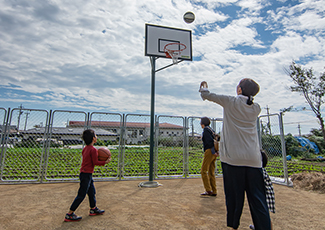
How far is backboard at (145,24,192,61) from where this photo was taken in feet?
24.6

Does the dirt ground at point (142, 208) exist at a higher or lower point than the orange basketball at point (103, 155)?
lower

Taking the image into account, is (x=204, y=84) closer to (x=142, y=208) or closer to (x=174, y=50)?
(x=142, y=208)

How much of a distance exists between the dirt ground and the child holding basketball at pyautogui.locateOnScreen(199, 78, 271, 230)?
4.29ft

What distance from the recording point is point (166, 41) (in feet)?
25.5

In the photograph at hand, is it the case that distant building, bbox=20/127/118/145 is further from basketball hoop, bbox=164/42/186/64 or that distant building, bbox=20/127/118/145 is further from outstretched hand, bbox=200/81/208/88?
outstretched hand, bbox=200/81/208/88

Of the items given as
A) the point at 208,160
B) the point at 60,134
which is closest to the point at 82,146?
the point at 60,134

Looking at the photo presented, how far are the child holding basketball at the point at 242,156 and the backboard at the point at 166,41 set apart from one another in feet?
17.1

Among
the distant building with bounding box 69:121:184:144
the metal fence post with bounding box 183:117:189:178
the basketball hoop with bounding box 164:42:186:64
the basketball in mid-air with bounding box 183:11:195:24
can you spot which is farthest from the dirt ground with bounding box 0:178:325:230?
the basketball in mid-air with bounding box 183:11:195:24

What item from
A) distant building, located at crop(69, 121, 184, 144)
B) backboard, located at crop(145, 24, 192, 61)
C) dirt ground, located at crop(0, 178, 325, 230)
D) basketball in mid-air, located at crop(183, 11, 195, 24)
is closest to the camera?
dirt ground, located at crop(0, 178, 325, 230)

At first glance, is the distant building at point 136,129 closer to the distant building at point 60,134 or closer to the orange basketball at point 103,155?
the distant building at point 60,134

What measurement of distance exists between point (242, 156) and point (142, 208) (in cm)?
286

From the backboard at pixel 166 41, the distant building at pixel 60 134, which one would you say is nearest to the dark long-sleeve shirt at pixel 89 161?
the distant building at pixel 60 134

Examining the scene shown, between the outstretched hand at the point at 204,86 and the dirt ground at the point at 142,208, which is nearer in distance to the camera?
the outstretched hand at the point at 204,86

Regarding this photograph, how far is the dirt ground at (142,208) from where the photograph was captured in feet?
12.0
